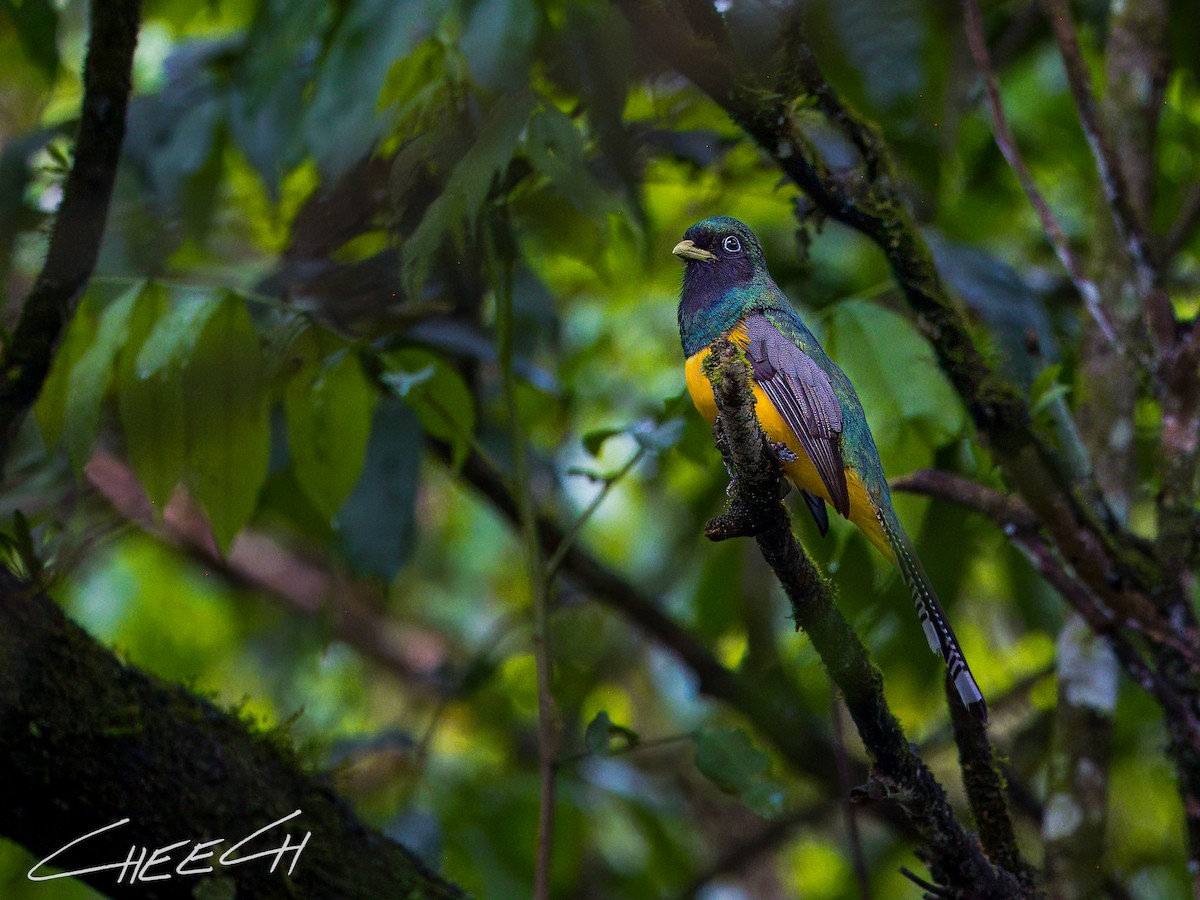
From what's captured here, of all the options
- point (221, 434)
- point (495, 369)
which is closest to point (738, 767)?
point (221, 434)

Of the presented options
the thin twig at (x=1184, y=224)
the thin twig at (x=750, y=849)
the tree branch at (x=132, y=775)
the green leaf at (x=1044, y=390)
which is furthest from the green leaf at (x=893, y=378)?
the thin twig at (x=750, y=849)

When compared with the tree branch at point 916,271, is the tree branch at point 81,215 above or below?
below

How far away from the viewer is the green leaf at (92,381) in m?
2.71

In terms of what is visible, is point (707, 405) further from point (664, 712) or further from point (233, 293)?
point (664, 712)

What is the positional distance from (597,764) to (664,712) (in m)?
1.28

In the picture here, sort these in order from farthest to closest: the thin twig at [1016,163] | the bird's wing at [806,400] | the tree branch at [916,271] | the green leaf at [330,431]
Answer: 1. the thin twig at [1016,163]
2. the green leaf at [330,431]
3. the tree branch at [916,271]
4. the bird's wing at [806,400]

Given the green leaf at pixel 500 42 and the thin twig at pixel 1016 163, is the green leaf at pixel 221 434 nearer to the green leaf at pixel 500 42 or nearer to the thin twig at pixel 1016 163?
the green leaf at pixel 500 42

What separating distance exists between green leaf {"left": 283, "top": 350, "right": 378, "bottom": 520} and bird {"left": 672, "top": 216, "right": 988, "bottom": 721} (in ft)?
3.22

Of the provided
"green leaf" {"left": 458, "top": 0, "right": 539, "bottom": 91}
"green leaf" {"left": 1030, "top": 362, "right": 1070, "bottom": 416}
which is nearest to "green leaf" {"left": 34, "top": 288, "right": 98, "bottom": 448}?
"green leaf" {"left": 458, "top": 0, "right": 539, "bottom": 91}

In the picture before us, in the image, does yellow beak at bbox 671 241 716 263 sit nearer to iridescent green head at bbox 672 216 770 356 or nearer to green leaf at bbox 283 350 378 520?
iridescent green head at bbox 672 216 770 356

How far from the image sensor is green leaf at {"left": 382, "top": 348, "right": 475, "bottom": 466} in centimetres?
306

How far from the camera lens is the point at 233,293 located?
9.48 ft

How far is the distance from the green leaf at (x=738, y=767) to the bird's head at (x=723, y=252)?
1.14 m

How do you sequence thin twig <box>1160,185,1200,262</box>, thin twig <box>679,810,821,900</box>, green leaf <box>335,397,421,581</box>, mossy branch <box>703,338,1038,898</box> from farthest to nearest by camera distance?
1. thin twig <box>679,810,821,900</box>
2. thin twig <box>1160,185,1200,262</box>
3. green leaf <box>335,397,421,581</box>
4. mossy branch <box>703,338,1038,898</box>
